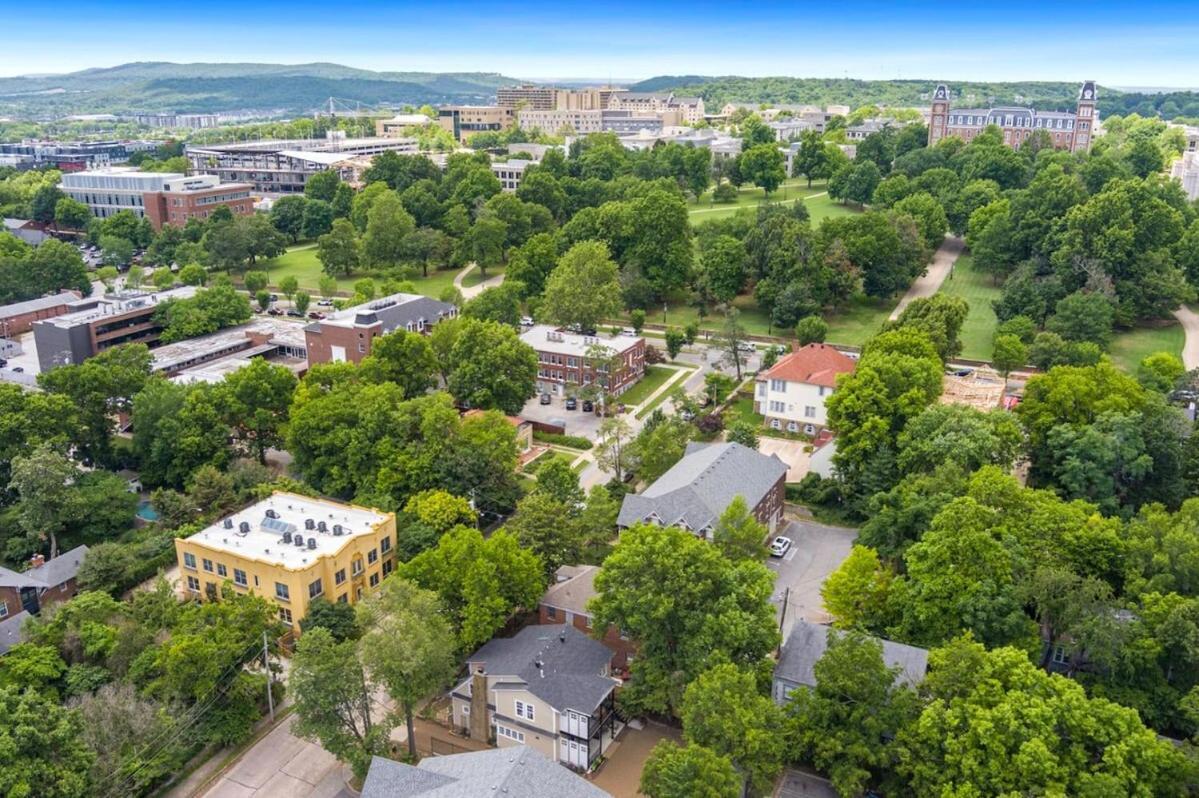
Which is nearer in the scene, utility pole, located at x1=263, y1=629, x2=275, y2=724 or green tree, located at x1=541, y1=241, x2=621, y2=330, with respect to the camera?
utility pole, located at x1=263, y1=629, x2=275, y2=724

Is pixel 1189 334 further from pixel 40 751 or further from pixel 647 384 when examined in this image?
pixel 40 751

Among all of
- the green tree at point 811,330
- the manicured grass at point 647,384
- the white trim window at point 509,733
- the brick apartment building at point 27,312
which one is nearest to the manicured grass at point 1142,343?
the green tree at point 811,330

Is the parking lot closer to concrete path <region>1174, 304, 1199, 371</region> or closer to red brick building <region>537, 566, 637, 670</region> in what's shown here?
red brick building <region>537, 566, 637, 670</region>

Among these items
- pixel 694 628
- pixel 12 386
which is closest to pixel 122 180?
pixel 12 386

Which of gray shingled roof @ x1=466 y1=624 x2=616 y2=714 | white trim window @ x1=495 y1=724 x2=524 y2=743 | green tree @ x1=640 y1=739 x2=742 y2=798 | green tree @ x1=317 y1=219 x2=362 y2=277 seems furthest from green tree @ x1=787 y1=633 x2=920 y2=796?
green tree @ x1=317 y1=219 x2=362 y2=277

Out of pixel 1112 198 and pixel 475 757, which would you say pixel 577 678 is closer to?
pixel 475 757

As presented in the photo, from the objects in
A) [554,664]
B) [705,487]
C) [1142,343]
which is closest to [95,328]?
[705,487]

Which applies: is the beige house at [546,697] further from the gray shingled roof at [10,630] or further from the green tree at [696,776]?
the gray shingled roof at [10,630]
